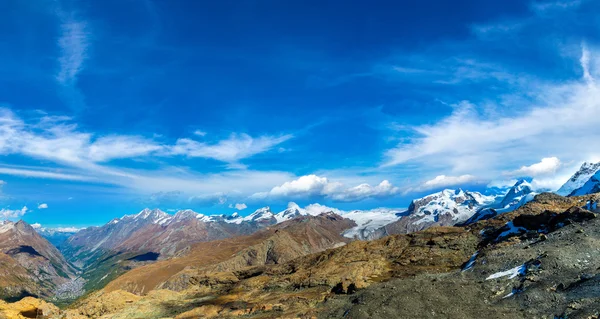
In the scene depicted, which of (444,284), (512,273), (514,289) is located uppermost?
(512,273)

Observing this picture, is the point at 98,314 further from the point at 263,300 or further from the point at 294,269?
the point at 294,269

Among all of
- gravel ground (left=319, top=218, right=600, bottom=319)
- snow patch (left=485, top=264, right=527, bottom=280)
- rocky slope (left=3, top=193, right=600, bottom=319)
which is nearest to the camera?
gravel ground (left=319, top=218, right=600, bottom=319)

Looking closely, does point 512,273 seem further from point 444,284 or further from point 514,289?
point 444,284

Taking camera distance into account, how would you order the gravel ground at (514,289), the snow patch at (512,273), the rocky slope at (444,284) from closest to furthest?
the gravel ground at (514,289) → the rocky slope at (444,284) → the snow patch at (512,273)

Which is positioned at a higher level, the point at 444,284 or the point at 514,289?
the point at 444,284

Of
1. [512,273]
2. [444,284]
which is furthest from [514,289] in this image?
[444,284]

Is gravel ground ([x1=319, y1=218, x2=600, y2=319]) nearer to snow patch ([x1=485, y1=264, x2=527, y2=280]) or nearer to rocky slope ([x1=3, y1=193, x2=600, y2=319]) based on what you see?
snow patch ([x1=485, y1=264, x2=527, y2=280])

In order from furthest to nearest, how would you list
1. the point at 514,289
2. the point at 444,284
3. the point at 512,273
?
the point at 444,284, the point at 512,273, the point at 514,289

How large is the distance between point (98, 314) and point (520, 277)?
91.0 meters

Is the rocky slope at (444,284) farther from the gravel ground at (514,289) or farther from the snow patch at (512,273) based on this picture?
the snow patch at (512,273)

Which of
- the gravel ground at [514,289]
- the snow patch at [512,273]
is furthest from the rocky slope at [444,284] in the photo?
the snow patch at [512,273]

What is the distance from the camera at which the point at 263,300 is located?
9556 centimetres

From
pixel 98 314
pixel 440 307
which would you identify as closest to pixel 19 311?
pixel 98 314

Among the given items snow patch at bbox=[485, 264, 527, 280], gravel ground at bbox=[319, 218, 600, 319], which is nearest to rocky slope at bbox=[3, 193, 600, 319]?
gravel ground at bbox=[319, 218, 600, 319]
